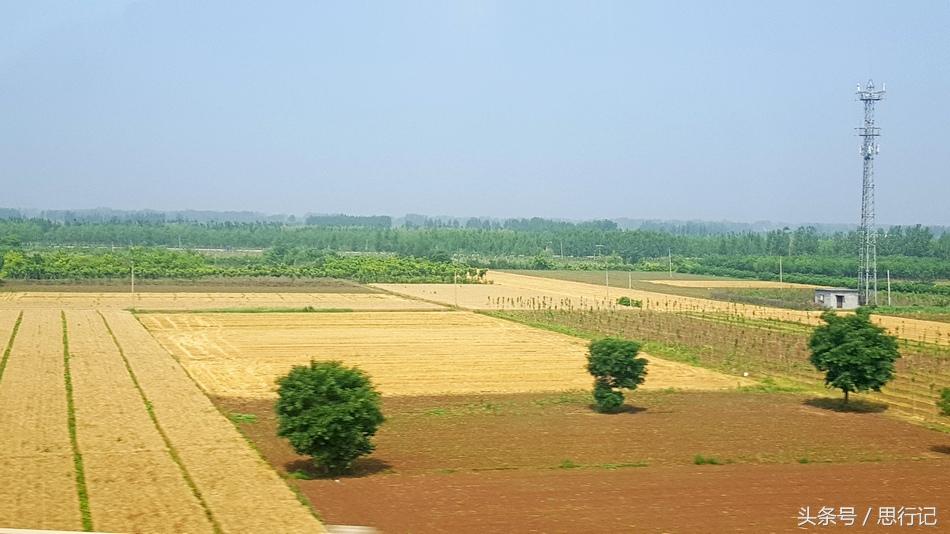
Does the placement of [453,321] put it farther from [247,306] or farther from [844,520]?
[844,520]

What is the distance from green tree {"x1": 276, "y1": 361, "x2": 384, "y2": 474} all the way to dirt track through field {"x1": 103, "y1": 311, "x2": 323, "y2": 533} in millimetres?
905

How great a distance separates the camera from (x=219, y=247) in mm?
171875

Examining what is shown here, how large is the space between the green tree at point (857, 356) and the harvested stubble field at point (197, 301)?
1349 inches

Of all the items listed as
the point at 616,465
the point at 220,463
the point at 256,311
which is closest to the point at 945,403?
the point at 616,465

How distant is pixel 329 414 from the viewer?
19.5m

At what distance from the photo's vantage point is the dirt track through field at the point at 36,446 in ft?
51.6

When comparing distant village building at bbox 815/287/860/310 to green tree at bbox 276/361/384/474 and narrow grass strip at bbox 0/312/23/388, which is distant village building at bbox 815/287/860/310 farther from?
Answer: green tree at bbox 276/361/384/474

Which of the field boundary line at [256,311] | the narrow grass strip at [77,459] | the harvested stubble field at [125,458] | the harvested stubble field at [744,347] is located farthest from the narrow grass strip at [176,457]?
the field boundary line at [256,311]

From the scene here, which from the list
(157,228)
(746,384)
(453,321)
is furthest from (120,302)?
(157,228)

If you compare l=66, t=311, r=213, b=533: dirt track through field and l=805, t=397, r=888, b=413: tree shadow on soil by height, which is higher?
l=66, t=311, r=213, b=533: dirt track through field

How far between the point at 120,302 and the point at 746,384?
40523mm

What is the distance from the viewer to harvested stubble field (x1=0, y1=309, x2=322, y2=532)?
618 inches

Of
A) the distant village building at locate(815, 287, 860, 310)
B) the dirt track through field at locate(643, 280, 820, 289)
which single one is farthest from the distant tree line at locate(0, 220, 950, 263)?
the distant village building at locate(815, 287, 860, 310)

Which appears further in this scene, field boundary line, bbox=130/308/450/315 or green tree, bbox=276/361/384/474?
field boundary line, bbox=130/308/450/315
